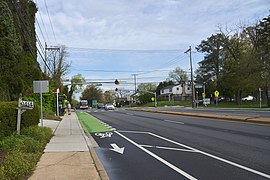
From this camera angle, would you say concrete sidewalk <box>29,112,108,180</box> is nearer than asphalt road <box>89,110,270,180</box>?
Yes

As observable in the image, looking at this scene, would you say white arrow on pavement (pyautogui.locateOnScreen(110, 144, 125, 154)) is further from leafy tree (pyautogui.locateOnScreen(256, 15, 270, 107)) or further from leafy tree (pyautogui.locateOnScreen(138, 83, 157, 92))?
leafy tree (pyautogui.locateOnScreen(138, 83, 157, 92))

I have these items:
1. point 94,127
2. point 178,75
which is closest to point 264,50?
point 94,127

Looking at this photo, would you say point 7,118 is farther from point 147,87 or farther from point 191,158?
point 147,87

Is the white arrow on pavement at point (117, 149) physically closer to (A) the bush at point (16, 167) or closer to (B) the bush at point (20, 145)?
(B) the bush at point (20, 145)

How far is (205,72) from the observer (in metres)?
83.9

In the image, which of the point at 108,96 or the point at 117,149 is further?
the point at 108,96

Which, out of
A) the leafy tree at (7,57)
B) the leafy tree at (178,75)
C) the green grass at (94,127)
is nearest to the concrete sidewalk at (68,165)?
the leafy tree at (7,57)

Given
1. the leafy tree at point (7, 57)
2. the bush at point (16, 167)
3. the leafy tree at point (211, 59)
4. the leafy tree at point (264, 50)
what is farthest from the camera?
the leafy tree at point (211, 59)

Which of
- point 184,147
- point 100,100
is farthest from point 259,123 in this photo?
point 100,100

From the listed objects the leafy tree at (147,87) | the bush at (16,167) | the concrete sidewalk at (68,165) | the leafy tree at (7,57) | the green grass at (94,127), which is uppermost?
the leafy tree at (147,87)

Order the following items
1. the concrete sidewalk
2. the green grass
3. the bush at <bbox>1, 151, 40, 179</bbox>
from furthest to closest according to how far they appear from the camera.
Result: 1. the green grass
2. the concrete sidewalk
3. the bush at <bbox>1, 151, 40, 179</bbox>

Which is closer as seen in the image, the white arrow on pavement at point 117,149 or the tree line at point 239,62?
the white arrow on pavement at point 117,149

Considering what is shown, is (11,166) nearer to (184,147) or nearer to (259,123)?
(184,147)

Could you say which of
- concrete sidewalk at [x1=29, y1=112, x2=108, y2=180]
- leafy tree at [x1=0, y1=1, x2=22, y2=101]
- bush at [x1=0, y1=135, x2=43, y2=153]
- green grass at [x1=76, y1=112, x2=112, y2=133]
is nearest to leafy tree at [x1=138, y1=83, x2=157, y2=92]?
green grass at [x1=76, y1=112, x2=112, y2=133]
